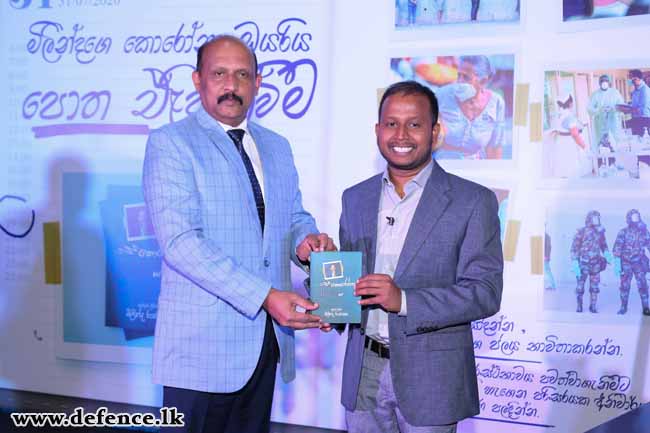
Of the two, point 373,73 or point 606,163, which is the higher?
point 373,73

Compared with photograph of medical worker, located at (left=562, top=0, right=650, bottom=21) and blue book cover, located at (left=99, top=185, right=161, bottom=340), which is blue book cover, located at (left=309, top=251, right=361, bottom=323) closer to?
photograph of medical worker, located at (left=562, top=0, right=650, bottom=21)

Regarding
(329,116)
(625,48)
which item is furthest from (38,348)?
(625,48)

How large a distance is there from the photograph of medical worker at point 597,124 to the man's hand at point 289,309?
175cm

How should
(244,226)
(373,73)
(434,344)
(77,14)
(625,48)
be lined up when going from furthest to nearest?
(77,14)
(373,73)
(625,48)
(244,226)
(434,344)

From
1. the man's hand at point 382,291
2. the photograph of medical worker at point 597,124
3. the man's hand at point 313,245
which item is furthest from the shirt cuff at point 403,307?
the photograph of medical worker at point 597,124

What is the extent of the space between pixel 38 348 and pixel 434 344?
10.6 feet

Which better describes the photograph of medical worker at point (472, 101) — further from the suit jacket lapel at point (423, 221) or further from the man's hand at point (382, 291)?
the man's hand at point (382, 291)

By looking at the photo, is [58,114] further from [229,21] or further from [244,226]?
[244,226]

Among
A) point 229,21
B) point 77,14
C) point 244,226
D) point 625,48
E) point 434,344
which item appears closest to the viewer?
point 434,344

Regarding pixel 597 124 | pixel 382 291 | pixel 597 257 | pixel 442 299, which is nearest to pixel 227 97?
pixel 382 291

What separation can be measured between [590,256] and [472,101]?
96 centimetres

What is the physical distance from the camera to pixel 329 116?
4.07m

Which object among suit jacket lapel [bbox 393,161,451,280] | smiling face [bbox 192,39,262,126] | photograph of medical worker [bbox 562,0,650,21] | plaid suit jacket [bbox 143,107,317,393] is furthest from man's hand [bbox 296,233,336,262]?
photograph of medical worker [bbox 562,0,650,21]

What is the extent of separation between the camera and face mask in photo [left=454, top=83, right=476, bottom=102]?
3.79 meters
